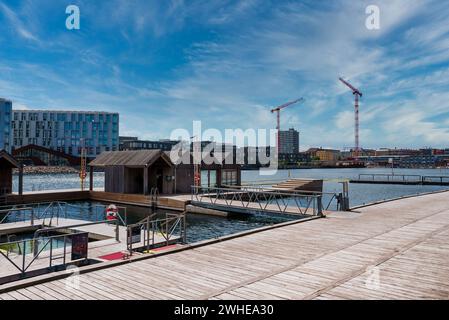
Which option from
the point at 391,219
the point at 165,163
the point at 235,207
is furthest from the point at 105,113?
the point at 391,219

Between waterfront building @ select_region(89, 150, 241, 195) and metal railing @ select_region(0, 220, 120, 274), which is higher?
waterfront building @ select_region(89, 150, 241, 195)

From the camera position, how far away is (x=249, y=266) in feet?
28.8

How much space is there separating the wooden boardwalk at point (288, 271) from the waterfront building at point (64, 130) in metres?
144

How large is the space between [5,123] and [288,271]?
131326 mm

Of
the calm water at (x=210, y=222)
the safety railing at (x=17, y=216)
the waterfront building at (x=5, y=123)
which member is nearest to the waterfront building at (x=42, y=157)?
the waterfront building at (x=5, y=123)

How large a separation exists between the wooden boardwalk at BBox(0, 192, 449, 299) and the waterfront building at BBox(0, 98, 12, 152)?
126 metres

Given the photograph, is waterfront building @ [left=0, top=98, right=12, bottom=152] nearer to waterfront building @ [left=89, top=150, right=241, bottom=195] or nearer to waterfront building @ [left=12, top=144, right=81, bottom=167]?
waterfront building @ [left=12, top=144, right=81, bottom=167]

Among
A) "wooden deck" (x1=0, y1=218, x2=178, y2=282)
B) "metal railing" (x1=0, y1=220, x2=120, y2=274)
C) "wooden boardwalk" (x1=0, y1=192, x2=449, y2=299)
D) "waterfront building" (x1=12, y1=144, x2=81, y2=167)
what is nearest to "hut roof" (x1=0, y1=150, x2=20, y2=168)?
"wooden deck" (x1=0, y1=218, x2=178, y2=282)

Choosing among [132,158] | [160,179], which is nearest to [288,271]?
[132,158]

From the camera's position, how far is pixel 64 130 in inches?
5743

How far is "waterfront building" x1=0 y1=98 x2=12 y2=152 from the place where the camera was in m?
115

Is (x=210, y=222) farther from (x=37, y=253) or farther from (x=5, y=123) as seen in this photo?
(x=5, y=123)
